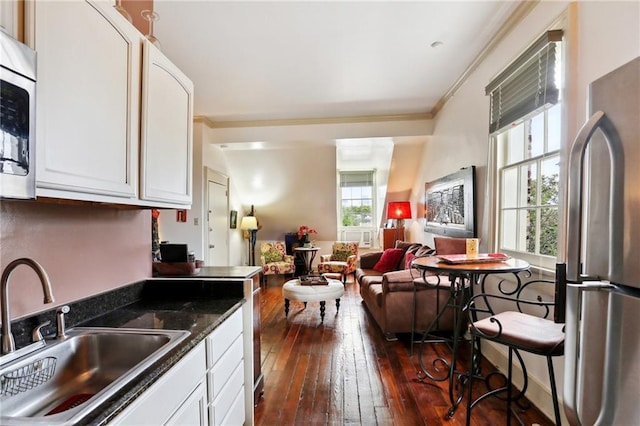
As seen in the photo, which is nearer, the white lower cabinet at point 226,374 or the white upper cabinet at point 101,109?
the white upper cabinet at point 101,109

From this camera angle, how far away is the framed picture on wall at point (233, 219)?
5934 millimetres

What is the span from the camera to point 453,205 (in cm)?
344

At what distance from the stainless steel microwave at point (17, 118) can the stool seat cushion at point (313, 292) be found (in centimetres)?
302

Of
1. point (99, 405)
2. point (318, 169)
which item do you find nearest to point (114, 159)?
point (99, 405)

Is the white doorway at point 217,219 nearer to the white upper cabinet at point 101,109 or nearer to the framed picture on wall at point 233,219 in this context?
A: the framed picture on wall at point 233,219

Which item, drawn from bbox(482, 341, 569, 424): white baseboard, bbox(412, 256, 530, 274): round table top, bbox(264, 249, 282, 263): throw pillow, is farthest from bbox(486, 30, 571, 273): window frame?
bbox(264, 249, 282, 263): throw pillow

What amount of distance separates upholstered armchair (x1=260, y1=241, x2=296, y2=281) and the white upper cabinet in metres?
4.51

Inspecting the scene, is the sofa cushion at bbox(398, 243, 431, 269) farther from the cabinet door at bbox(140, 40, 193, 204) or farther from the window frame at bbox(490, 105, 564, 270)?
the cabinet door at bbox(140, 40, 193, 204)

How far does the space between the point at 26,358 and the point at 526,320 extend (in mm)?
2266

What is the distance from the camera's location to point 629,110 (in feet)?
2.51

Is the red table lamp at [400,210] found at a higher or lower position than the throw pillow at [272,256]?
higher

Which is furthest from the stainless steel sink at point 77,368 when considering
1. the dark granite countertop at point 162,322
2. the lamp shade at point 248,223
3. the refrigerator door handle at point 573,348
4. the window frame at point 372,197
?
the window frame at point 372,197

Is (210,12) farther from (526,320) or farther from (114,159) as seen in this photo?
(526,320)

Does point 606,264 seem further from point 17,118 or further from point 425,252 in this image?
point 425,252
